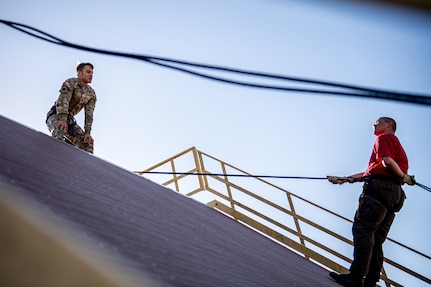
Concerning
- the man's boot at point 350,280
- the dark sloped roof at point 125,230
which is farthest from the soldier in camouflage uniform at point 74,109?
the man's boot at point 350,280

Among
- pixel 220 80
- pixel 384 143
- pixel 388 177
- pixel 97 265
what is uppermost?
pixel 384 143

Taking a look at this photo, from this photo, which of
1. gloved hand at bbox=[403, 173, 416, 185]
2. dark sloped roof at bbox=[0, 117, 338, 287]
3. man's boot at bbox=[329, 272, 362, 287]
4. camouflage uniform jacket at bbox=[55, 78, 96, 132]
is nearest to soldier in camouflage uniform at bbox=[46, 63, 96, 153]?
camouflage uniform jacket at bbox=[55, 78, 96, 132]

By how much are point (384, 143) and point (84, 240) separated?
11.0 ft

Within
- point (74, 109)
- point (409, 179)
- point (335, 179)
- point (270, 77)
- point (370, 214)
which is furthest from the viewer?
point (74, 109)

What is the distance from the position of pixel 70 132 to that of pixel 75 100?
443mm

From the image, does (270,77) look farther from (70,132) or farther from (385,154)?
(70,132)

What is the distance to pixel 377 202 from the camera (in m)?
3.90

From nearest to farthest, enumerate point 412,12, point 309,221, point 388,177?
1. point 412,12
2. point 388,177
3. point 309,221

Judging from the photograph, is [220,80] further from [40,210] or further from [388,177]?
[388,177]

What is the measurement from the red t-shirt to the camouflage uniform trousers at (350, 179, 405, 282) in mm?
114

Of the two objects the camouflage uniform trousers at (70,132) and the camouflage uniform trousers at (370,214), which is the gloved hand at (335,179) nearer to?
the camouflage uniform trousers at (370,214)

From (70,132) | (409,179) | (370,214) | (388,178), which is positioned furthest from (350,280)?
(70,132)

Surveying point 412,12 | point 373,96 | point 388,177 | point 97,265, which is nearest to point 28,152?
point 97,265

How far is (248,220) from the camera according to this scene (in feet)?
25.0
